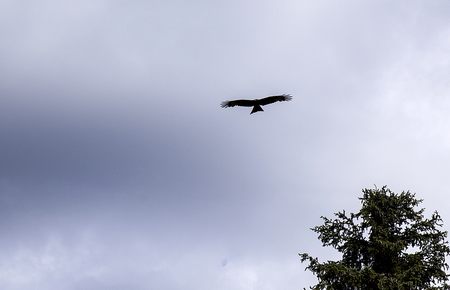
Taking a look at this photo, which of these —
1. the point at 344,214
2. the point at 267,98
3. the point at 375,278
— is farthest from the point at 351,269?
the point at 267,98

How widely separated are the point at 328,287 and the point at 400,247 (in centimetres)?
296

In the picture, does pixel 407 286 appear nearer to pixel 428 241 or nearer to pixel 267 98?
pixel 428 241

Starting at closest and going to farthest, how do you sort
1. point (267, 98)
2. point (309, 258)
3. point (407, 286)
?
point (267, 98) → point (407, 286) → point (309, 258)

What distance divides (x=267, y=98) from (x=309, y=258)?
7556 mm

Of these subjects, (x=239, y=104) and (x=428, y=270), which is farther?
(x=428, y=270)

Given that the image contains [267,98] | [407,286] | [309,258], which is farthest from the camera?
[309,258]

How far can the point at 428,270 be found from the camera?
915 inches

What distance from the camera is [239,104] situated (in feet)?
64.8

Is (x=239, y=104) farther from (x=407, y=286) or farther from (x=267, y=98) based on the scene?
(x=407, y=286)

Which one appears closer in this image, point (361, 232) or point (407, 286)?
point (407, 286)

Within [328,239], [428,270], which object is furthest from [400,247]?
[328,239]

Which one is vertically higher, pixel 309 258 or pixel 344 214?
pixel 344 214

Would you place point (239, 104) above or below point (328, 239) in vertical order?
above

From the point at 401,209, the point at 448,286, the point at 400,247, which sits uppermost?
the point at 401,209
